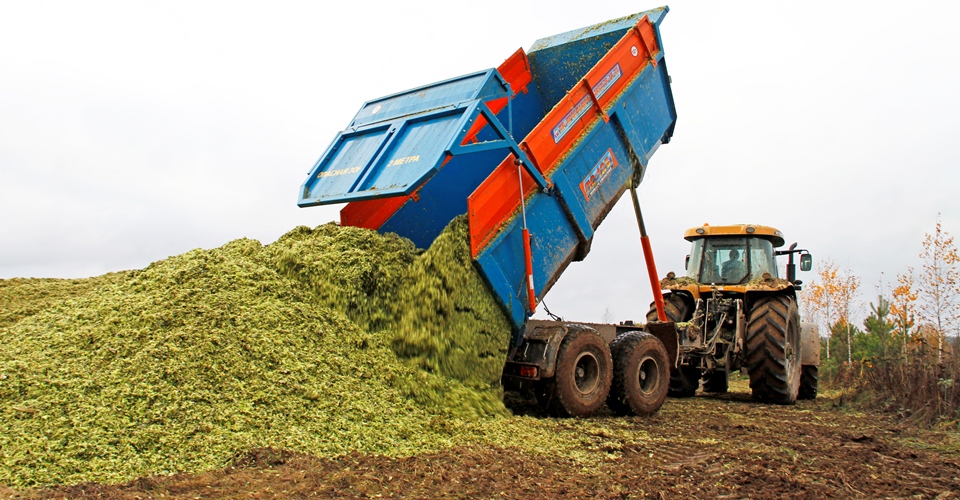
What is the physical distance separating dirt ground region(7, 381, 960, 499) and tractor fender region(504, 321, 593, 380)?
0.55 meters

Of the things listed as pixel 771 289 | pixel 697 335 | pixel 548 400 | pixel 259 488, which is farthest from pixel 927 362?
pixel 259 488

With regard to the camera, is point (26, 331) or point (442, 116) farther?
point (442, 116)

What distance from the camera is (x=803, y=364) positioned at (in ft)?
33.0

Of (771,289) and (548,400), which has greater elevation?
(771,289)

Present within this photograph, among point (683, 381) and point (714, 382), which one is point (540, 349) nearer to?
point (683, 381)

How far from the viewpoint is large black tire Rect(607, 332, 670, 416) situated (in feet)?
20.8

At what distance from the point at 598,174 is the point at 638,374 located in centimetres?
175

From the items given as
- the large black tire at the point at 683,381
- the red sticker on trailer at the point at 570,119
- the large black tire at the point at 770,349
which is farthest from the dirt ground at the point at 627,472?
the large black tire at the point at 683,381

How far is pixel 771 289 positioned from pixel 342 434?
6268 millimetres

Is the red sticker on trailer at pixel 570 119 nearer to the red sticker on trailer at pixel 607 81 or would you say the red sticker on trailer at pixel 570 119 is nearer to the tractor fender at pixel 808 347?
the red sticker on trailer at pixel 607 81

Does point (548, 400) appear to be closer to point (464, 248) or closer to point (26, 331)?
point (464, 248)

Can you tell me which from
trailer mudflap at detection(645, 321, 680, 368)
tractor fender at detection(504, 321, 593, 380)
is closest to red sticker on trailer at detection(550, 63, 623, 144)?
tractor fender at detection(504, 321, 593, 380)

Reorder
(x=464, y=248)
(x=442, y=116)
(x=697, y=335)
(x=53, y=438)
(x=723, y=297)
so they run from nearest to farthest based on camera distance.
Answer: (x=53, y=438)
(x=464, y=248)
(x=442, y=116)
(x=697, y=335)
(x=723, y=297)

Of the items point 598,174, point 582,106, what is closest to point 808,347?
point 598,174
